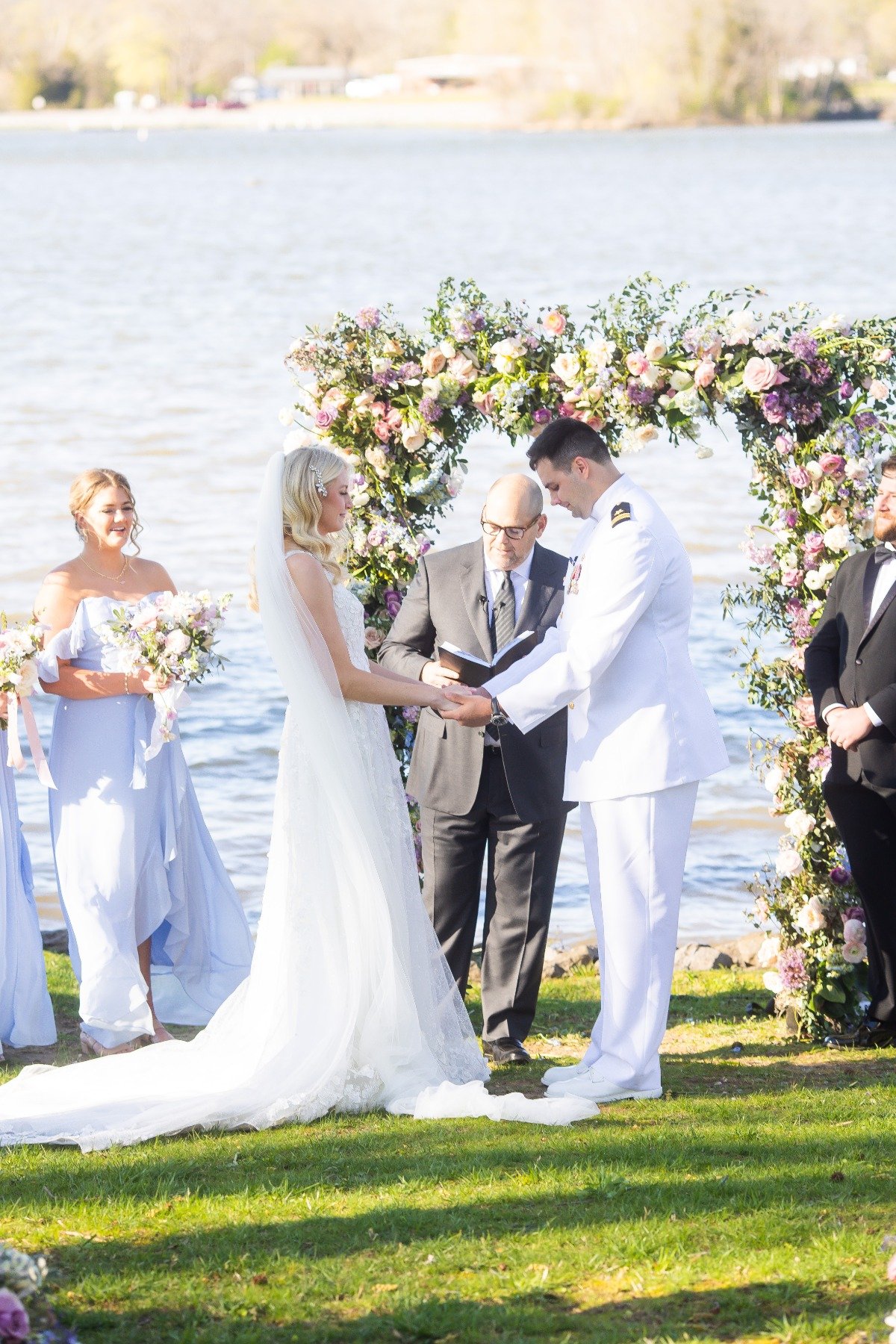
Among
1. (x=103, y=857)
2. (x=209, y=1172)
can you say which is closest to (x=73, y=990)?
(x=103, y=857)

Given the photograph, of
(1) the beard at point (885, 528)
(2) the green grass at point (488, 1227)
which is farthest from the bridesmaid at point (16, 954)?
(1) the beard at point (885, 528)

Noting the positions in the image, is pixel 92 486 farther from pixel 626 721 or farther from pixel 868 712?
pixel 868 712

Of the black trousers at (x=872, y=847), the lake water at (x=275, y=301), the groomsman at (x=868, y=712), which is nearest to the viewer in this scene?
the groomsman at (x=868, y=712)

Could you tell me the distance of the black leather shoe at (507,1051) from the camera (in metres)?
6.93

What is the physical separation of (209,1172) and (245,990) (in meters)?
1.02

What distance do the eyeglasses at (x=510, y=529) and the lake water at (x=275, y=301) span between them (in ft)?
17.7

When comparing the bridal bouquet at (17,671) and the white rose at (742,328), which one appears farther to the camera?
the white rose at (742,328)

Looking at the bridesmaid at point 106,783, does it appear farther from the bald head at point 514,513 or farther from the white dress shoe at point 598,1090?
the white dress shoe at point 598,1090

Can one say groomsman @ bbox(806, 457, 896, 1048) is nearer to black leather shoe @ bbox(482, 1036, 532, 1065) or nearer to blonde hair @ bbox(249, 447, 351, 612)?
black leather shoe @ bbox(482, 1036, 532, 1065)

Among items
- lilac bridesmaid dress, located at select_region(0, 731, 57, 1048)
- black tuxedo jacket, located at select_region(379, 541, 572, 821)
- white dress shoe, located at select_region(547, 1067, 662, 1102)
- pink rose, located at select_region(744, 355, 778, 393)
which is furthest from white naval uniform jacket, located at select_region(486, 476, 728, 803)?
lilac bridesmaid dress, located at select_region(0, 731, 57, 1048)

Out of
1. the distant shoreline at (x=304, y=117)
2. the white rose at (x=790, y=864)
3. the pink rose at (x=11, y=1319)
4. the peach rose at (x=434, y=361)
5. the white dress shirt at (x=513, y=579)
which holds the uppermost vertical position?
the distant shoreline at (x=304, y=117)

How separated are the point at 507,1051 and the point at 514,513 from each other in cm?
213

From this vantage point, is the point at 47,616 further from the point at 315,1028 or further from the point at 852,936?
the point at 852,936

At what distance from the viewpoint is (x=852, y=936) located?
24.3 feet
